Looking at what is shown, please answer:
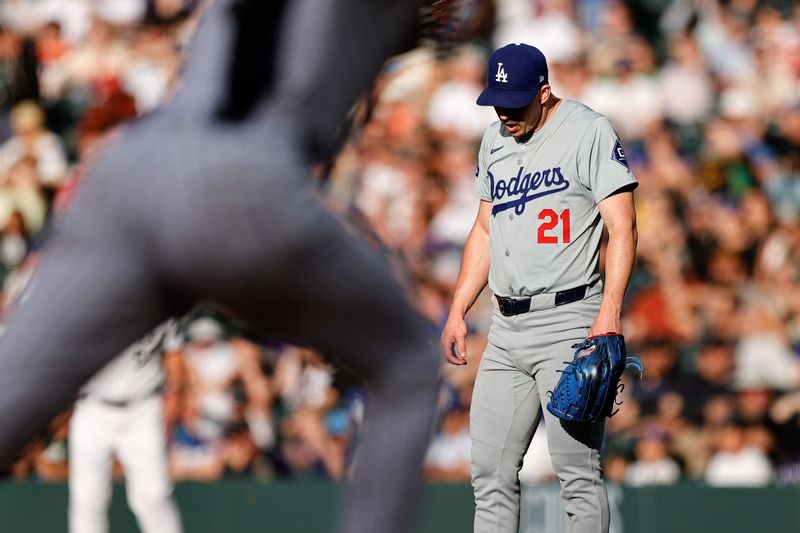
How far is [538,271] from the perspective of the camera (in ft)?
15.4

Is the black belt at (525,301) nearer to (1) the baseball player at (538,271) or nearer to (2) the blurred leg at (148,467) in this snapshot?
(1) the baseball player at (538,271)

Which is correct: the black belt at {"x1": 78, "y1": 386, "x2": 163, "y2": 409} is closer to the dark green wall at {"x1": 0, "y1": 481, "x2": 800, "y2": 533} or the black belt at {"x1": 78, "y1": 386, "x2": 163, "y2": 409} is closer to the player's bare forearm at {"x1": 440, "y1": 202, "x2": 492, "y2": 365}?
the dark green wall at {"x1": 0, "y1": 481, "x2": 800, "y2": 533}

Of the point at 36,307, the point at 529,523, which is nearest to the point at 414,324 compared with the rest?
the point at 36,307

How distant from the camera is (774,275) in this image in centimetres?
905

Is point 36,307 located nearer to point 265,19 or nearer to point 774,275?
point 265,19

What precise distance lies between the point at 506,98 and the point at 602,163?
41cm

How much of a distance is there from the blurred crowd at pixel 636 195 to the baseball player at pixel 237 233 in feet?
18.4

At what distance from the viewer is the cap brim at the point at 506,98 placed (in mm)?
4520

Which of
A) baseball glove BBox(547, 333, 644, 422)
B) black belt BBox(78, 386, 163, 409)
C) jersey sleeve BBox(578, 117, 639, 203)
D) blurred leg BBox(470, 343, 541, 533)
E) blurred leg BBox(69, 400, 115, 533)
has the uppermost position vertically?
jersey sleeve BBox(578, 117, 639, 203)

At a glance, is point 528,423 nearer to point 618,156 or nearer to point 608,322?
point 608,322

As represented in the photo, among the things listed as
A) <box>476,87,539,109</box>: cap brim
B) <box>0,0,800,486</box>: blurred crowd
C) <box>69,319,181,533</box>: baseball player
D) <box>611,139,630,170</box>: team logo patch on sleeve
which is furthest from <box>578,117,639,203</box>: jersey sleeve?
<box>69,319,181,533</box>: baseball player

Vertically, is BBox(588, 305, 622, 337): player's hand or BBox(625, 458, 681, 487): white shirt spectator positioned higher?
BBox(588, 305, 622, 337): player's hand

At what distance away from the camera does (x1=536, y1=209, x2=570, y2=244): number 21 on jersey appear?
465 cm

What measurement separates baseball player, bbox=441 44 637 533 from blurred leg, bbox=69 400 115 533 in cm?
361
